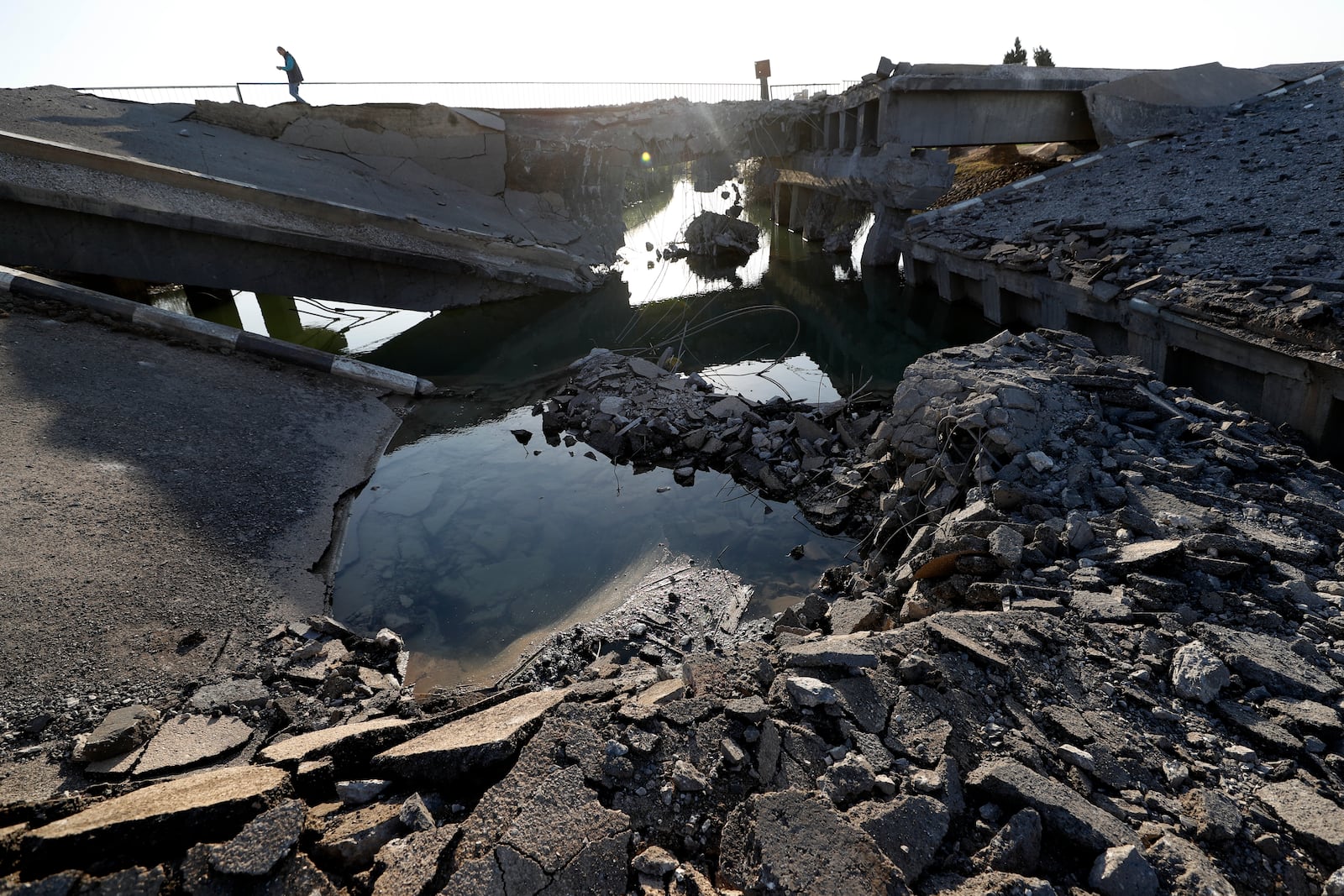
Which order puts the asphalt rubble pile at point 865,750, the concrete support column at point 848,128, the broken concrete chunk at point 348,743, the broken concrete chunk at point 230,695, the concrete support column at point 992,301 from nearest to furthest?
the asphalt rubble pile at point 865,750 < the broken concrete chunk at point 348,743 < the broken concrete chunk at point 230,695 < the concrete support column at point 992,301 < the concrete support column at point 848,128

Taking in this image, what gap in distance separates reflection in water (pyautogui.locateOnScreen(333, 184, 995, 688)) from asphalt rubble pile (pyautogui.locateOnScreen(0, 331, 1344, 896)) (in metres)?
0.84

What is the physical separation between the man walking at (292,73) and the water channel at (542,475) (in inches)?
217

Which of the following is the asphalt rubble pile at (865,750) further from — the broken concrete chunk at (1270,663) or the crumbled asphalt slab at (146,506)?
the crumbled asphalt slab at (146,506)

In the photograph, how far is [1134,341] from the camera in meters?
10.3

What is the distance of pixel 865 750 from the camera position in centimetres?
312

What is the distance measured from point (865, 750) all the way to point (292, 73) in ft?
68.4

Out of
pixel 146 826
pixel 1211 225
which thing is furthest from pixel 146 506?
pixel 1211 225

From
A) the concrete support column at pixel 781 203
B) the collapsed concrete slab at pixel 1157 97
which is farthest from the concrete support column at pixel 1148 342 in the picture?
the concrete support column at pixel 781 203

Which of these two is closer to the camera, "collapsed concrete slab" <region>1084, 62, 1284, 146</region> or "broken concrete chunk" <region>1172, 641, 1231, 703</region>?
"broken concrete chunk" <region>1172, 641, 1231, 703</region>

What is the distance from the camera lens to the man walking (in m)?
17.2

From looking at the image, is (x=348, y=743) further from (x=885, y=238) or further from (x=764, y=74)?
(x=764, y=74)

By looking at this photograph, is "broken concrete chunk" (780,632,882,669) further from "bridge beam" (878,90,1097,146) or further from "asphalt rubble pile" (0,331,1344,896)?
"bridge beam" (878,90,1097,146)

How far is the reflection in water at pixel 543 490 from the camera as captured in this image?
20.7 ft

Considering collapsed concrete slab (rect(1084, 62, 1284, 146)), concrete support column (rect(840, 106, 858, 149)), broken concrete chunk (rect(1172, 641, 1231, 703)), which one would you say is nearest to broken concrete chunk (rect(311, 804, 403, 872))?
broken concrete chunk (rect(1172, 641, 1231, 703))
